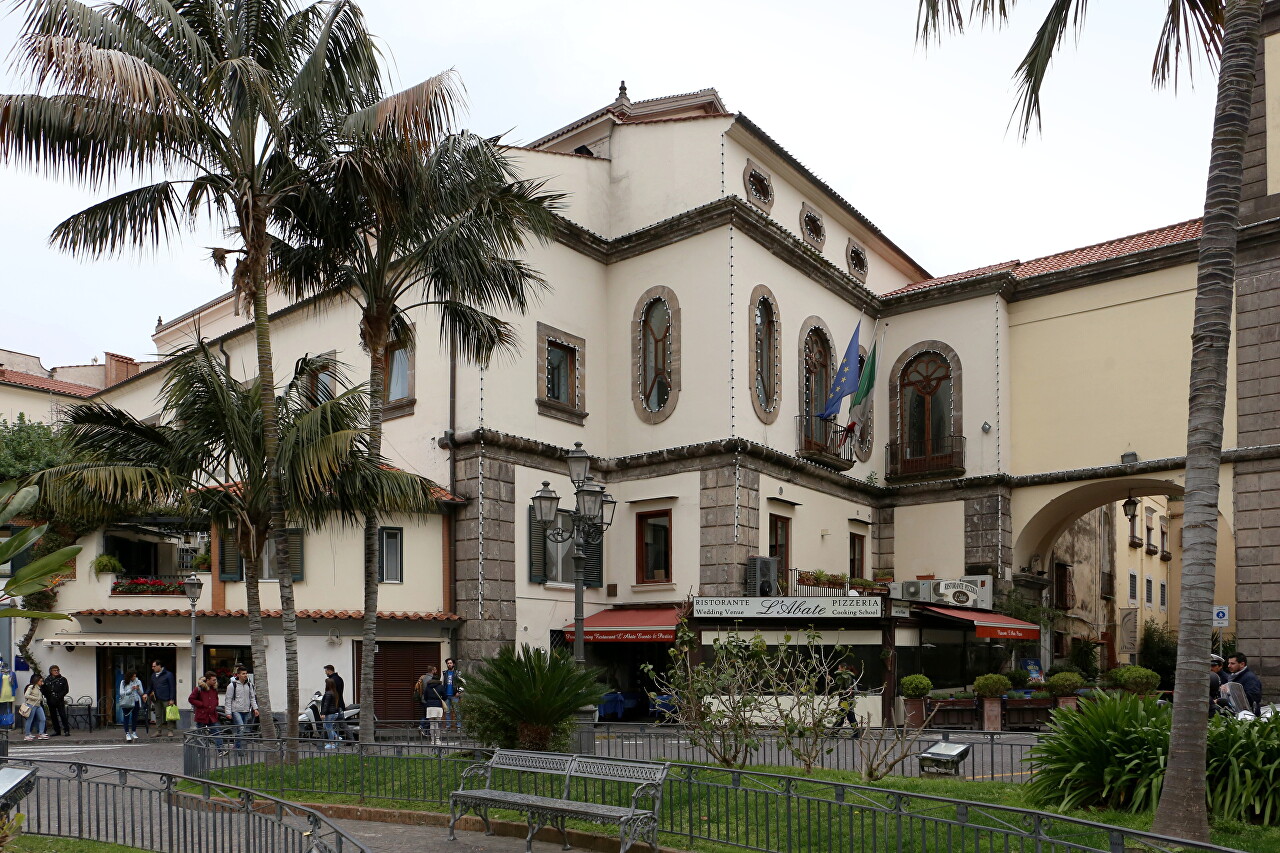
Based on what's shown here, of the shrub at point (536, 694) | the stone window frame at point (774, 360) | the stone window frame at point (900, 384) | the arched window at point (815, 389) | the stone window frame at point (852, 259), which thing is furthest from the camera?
the stone window frame at point (852, 259)

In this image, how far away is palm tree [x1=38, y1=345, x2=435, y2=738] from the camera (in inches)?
571

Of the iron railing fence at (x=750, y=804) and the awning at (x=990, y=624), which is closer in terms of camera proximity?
the iron railing fence at (x=750, y=804)

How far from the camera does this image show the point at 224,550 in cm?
2422

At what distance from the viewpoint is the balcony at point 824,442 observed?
27.2 meters

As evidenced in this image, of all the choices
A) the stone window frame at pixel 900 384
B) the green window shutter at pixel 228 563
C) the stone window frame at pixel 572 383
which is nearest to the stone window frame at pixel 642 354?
the stone window frame at pixel 572 383

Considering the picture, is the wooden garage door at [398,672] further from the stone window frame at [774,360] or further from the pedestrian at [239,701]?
the stone window frame at [774,360]

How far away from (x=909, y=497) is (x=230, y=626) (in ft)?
56.2

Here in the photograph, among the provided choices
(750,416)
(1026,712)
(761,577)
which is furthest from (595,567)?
(1026,712)

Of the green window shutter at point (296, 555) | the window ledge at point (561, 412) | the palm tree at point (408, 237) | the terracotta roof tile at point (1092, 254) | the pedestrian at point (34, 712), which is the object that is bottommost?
the pedestrian at point (34, 712)

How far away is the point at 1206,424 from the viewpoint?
30.6 ft

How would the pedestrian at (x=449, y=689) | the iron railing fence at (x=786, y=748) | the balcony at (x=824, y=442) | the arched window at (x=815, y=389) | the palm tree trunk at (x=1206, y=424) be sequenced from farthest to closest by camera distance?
the arched window at (x=815, y=389) < the balcony at (x=824, y=442) < the pedestrian at (x=449, y=689) < the iron railing fence at (x=786, y=748) < the palm tree trunk at (x=1206, y=424)

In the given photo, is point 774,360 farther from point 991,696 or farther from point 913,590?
point 991,696

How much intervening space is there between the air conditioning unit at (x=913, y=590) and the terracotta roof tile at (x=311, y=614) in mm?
9527

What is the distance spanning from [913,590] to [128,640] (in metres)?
17.2
